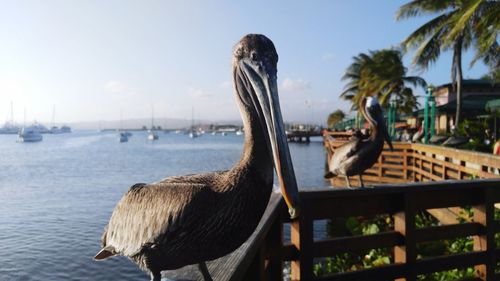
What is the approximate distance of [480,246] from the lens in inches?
142

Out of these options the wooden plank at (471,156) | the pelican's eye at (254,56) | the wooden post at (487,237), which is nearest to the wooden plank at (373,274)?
the wooden post at (487,237)

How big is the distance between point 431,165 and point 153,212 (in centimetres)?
1004

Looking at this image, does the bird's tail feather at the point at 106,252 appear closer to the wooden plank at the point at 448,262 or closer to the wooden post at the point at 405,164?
the wooden plank at the point at 448,262

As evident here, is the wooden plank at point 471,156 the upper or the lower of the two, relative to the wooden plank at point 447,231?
upper

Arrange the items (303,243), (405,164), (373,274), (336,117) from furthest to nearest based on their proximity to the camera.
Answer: (336,117) → (405,164) → (373,274) → (303,243)

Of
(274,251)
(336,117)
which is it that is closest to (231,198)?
(274,251)

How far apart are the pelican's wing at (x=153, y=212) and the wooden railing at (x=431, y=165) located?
5.56 m

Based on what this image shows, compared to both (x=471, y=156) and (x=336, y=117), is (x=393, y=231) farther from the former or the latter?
(x=336, y=117)

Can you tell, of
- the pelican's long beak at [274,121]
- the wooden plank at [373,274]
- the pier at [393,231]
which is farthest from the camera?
the wooden plank at [373,274]

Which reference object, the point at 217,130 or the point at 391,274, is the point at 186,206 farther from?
the point at 217,130

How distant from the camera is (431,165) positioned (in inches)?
397

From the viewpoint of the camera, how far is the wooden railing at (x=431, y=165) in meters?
6.47

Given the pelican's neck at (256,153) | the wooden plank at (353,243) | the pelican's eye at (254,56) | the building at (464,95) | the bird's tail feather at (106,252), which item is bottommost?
the wooden plank at (353,243)

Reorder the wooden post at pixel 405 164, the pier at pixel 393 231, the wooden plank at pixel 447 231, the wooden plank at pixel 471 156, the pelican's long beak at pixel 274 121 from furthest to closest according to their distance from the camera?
the wooden post at pixel 405 164, the wooden plank at pixel 471 156, the wooden plank at pixel 447 231, the pier at pixel 393 231, the pelican's long beak at pixel 274 121
